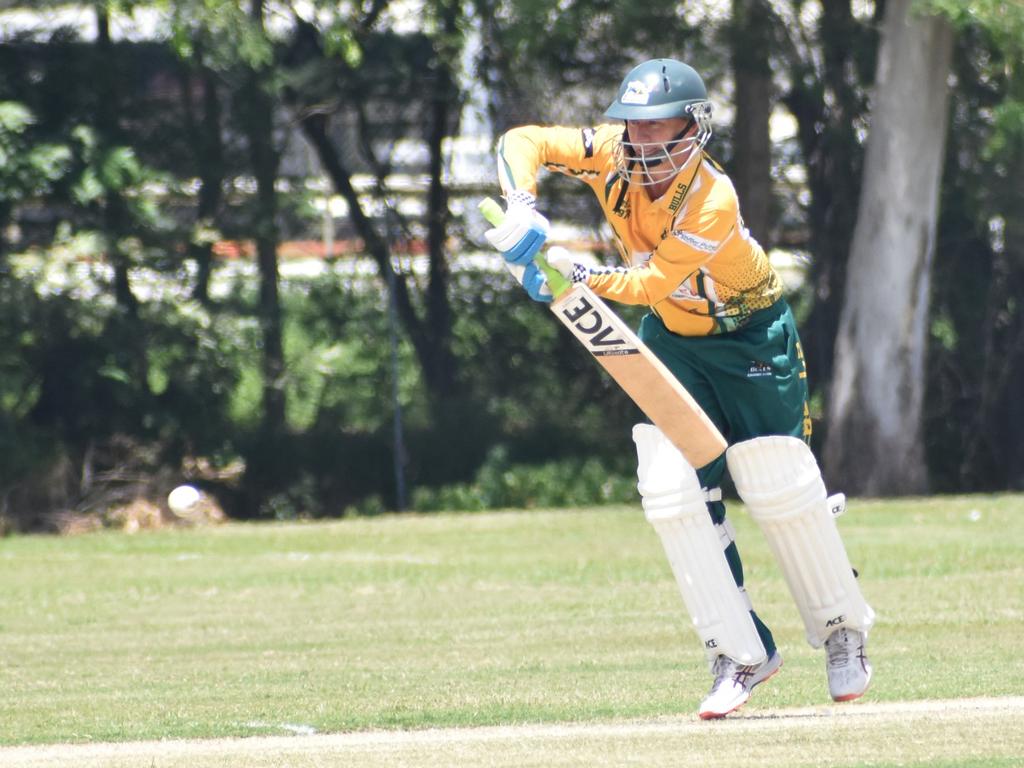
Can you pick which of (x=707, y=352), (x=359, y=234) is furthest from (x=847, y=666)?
(x=359, y=234)

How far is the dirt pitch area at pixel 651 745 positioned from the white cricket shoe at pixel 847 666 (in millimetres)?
62

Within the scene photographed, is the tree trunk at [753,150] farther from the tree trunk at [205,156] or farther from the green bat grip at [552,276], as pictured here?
the green bat grip at [552,276]

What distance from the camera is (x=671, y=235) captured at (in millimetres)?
5695

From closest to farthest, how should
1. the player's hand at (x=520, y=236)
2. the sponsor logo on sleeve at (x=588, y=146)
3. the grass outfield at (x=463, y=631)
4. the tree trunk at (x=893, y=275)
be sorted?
1. the player's hand at (x=520, y=236)
2. the grass outfield at (x=463, y=631)
3. the sponsor logo on sleeve at (x=588, y=146)
4. the tree trunk at (x=893, y=275)

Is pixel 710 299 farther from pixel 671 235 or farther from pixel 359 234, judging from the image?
pixel 359 234

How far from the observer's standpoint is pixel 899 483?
624 inches

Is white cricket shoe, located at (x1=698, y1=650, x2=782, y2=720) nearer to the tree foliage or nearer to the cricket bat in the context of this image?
the cricket bat

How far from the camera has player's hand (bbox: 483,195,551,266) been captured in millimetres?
5605

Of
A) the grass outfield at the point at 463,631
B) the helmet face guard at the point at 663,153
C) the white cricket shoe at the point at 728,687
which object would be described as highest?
the helmet face guard at the point at 663,153

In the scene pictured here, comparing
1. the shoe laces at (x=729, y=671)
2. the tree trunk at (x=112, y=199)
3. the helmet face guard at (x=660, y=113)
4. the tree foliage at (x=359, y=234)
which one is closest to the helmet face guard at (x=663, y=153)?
the helmet face guard at (x=660, y=113)

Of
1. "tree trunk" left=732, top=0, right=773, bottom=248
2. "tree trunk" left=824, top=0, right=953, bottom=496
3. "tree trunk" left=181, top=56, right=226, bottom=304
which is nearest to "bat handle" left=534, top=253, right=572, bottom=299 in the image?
"tree trunk" left=824, top=0, right=953, bottom=496

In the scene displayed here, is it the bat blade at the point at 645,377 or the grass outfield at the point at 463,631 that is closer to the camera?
the bat blade at the point at 645,377

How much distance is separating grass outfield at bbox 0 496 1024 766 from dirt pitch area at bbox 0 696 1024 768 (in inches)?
1.0

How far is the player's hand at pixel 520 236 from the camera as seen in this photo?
5.61 m
